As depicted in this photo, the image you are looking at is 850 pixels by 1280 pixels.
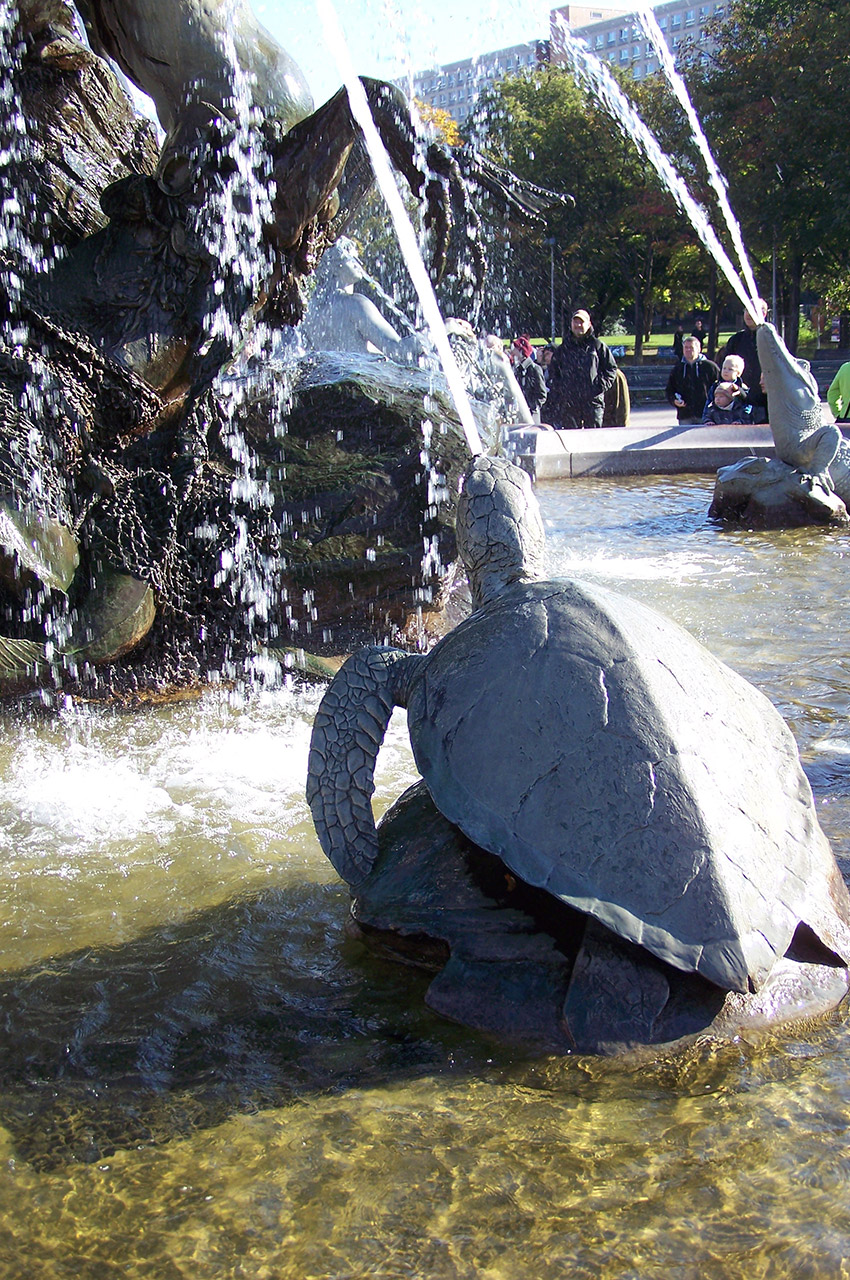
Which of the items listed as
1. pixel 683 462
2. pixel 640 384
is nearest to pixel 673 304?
pixel 640 384

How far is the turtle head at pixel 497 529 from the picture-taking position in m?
3.06

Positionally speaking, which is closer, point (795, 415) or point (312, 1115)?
point (312, 1115)

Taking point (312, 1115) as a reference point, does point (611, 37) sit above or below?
above

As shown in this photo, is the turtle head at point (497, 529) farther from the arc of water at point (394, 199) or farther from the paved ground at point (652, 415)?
the paved ground at point (652, 415)

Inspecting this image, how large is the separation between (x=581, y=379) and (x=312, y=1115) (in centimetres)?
1445

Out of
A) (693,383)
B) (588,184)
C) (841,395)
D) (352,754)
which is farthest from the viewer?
(588,184)

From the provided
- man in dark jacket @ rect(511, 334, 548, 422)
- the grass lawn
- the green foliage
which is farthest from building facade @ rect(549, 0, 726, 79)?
man in dark jacket @ rect(511, 334, 548, 422)

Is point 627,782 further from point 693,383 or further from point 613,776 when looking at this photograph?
point 693,383

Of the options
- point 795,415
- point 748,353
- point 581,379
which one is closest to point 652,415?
point 748,353

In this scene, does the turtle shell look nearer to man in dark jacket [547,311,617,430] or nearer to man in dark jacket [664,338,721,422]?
man in dark jacket [664,338,721,422]

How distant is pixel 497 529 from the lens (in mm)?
3059

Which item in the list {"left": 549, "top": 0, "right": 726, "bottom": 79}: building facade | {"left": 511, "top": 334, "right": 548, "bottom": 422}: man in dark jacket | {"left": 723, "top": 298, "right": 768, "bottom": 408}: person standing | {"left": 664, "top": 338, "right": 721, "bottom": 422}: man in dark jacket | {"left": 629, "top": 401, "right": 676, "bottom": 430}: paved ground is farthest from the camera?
{"left": 549, "top": 0, "right": 726, "bottom": 79}: building facade

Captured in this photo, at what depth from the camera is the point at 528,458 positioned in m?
12.2

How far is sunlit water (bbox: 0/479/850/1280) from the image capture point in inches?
74.0
